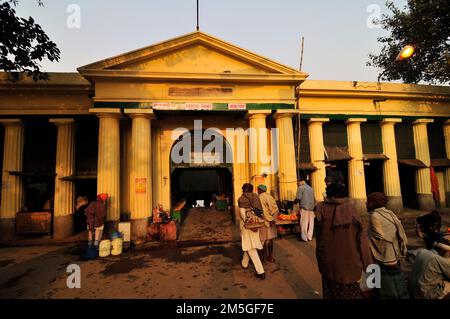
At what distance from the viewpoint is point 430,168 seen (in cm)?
1252

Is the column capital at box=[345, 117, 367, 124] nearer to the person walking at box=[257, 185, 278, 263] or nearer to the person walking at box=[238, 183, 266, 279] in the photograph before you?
the person walking at box=[257, 185, 278, 263]

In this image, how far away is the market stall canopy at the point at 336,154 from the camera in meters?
11.7

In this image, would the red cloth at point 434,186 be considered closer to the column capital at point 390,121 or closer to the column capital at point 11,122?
the column capital at point 390,121

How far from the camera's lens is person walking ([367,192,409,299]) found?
2.92 metres

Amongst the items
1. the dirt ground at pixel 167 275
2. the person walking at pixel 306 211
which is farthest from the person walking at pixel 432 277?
the person walking at pixel 306 211

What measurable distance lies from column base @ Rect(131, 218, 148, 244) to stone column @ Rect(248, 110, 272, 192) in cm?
493

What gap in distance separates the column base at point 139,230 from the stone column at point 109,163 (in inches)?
30.8

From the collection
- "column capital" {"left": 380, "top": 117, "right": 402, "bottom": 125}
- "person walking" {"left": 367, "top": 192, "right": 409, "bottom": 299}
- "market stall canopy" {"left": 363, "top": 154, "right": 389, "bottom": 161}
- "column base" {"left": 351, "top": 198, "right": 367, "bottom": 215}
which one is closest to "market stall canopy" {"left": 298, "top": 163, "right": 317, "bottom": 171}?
"column base" {"left": 351, "top": 198, "right": 367, "bottom": 215}

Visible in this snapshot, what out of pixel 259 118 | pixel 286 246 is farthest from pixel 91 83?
pixel 286 246

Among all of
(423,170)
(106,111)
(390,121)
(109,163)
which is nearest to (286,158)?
(390,121)

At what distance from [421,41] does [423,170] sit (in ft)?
22.8

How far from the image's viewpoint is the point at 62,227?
980cm

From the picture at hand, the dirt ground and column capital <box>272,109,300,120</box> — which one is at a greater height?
column capital <box>272,109,300,120</box>

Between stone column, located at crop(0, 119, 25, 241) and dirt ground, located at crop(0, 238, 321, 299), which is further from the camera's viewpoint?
stone column, located at crop(0, 119, 25, 241)
